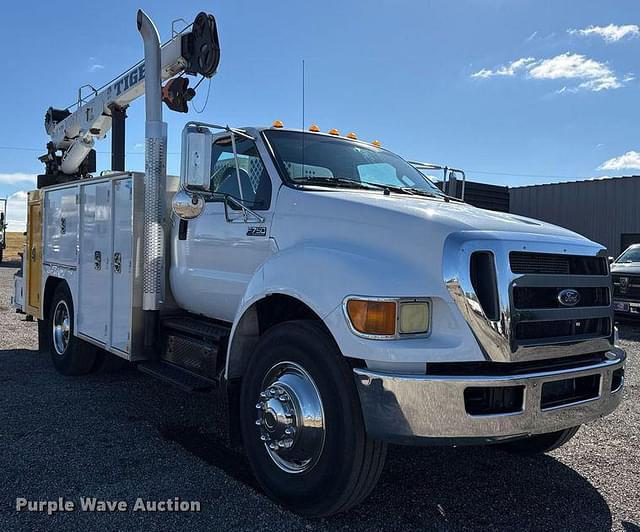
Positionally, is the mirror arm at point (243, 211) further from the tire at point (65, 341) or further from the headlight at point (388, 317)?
the tire at point (65, 341)

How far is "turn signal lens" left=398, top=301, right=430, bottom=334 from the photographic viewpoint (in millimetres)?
2906

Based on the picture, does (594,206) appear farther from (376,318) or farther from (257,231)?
(376,318)

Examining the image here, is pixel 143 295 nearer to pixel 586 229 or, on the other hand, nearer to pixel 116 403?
pixel 116 403

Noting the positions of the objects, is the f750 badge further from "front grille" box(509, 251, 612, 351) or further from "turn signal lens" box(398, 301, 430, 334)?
"front grille" box(509, 251, 612, 351)

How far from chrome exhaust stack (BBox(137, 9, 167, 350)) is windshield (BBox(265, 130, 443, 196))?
3.95 ft

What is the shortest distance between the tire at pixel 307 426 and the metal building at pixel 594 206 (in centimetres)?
1884

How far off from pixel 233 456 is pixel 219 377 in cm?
58

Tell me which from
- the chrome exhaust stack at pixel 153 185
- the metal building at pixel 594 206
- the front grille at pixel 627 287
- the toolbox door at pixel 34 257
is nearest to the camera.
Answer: the chrome exhaust stack at pixel 153 185


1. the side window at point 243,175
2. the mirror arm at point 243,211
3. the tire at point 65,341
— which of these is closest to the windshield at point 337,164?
the side window at point 243,175

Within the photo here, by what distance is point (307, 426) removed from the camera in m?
3.13

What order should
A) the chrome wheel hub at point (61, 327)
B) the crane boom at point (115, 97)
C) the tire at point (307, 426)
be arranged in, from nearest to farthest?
the tire at point (307, 426)
the crane boom at point (115, 97)
the chrome wheel hub at point (61, 327)

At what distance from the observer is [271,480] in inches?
132

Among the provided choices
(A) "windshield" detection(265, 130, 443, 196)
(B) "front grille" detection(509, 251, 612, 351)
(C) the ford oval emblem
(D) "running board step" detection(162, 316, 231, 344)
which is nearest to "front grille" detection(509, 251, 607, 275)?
(B) "front grille" detection(509, 251, 612, 351)

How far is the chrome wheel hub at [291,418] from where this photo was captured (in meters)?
3.12
